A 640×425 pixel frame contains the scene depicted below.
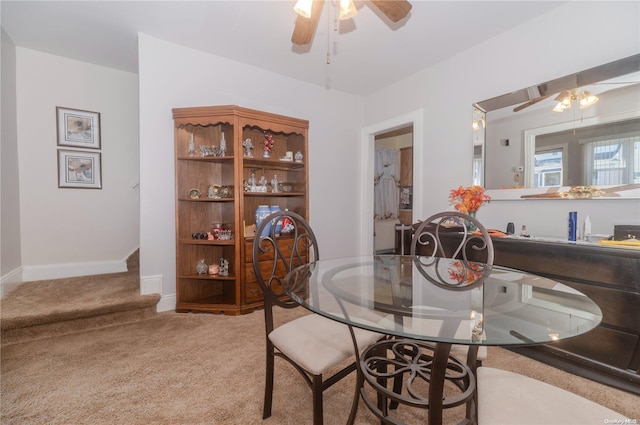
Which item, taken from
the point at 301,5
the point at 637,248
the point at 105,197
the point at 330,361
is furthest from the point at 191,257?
the point at 637,248

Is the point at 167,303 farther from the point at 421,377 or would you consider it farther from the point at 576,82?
the point at 576,82

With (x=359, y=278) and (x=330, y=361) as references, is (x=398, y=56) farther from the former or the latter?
(x=330, y=361)

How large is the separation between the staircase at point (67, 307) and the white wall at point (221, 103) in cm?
24

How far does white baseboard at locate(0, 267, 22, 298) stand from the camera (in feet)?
8.57

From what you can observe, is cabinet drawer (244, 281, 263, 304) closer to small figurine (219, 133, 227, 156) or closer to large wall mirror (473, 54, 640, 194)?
small figurine (219, 133, 227, 156)

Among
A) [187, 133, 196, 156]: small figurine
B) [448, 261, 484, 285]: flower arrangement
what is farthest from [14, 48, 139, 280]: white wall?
[448, 261, 484, 285]: flower arrangement

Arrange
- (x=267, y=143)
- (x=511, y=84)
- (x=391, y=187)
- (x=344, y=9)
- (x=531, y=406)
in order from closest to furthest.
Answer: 1. (x=531, y=406)
2. (x=344, y=9)
3. (x=511, y=84)
4. (x=267, y=143)
5. (x=391, y=187)

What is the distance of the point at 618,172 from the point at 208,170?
11.3 ft

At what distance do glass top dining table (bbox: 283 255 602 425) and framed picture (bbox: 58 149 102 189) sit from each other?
3.19m

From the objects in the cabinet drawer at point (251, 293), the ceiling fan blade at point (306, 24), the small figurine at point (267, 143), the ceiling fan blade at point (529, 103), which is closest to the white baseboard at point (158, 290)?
the cabinet drawer at point (251, 293)

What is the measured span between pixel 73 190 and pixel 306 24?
328cm

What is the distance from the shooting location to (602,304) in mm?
1697

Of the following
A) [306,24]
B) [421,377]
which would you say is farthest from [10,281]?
[421,377]

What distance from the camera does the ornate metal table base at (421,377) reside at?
35.5 inches
